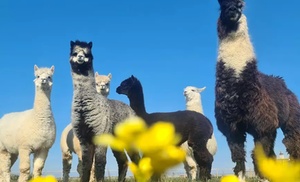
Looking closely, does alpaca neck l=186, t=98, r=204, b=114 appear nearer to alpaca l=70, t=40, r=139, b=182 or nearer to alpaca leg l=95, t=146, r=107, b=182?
alpaca l=70, t=40, r=139, b=182

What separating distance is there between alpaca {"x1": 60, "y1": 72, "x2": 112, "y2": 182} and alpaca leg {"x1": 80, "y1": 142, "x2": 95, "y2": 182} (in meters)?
2.87

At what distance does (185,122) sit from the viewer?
895cm

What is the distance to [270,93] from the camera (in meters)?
6.39

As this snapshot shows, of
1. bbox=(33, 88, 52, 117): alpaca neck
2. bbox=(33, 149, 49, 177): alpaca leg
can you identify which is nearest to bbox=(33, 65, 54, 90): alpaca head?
bbox=(33, 88, 52, 117): alpaca neck

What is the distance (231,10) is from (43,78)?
16.7 ft

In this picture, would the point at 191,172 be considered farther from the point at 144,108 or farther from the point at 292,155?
the point at 292,155

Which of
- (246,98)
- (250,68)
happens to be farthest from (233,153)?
(250,68)

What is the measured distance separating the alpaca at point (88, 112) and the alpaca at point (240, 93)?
209cm

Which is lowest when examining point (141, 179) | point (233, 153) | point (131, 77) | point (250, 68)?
point (141, 179)

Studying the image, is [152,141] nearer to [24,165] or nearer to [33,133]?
[24,165]

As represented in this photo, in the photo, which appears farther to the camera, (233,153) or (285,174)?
(233,153)

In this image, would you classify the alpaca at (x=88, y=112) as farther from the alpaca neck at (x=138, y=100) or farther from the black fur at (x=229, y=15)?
the black fur at (x=229, y=15)

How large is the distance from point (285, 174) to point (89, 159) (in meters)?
7.36

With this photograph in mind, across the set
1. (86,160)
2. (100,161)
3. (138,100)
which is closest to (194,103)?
(138,100)
